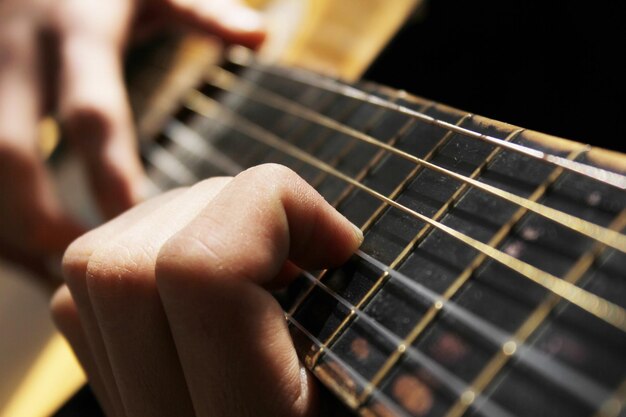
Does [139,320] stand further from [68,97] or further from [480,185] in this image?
[68,97]

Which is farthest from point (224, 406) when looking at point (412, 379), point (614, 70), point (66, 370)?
point (614, 70)

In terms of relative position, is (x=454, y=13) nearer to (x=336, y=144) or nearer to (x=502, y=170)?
(x=336, y=144)

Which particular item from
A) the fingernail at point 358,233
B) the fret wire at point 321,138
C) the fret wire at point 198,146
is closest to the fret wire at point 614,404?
the fingernail at point 358,233

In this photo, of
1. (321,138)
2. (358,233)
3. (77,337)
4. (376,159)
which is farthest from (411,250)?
(77,337)

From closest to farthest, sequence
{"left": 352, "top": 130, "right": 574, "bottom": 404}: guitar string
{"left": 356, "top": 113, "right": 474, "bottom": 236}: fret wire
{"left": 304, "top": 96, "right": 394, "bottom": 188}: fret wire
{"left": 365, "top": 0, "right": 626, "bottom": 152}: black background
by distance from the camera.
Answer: {"left": 352, "top": 130, "right": 574, "bottom": 404}: guitar string, {"left": 356, "top": 113, "right": 474, "bottom": 236}: fret wire, {"left": 304, "top": 96, "right": 394, "bottom": 188}: fret wire, {"left": 365, "top": 0, "right": 626, "bottom": 152}: black background

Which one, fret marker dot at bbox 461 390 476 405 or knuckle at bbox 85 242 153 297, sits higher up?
fret marker dot at bbox 461 390 476 405

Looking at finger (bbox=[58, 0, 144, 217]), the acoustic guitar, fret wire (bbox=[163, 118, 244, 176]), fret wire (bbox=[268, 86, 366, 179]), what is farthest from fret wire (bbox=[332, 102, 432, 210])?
finger (bbox=[58, 0, 144, 217])

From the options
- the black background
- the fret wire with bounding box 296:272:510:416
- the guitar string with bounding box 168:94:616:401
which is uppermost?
the black background

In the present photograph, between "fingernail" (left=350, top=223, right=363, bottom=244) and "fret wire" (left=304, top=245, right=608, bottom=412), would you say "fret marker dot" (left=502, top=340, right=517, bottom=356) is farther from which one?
"fingernail" (left=350, top=223, right=363, bottom=244)
